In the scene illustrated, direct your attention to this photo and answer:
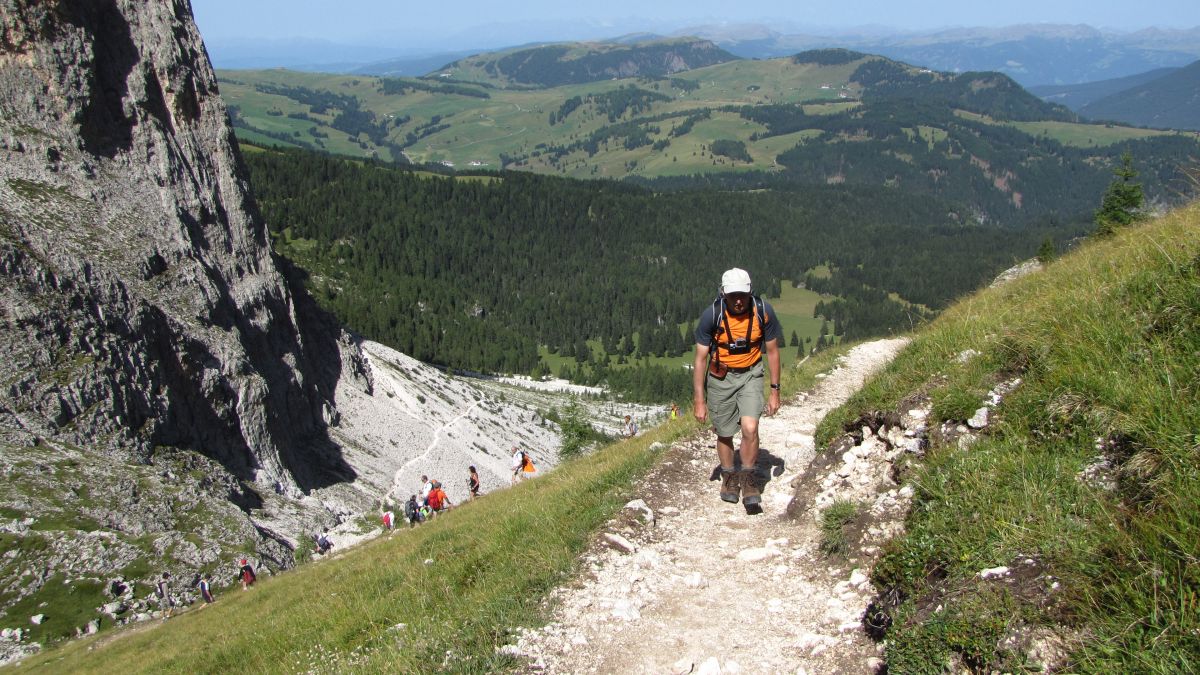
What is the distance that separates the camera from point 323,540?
43.9 meters

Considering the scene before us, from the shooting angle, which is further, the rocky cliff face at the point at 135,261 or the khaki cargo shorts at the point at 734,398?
the rocky cliff face at the point at 135,261

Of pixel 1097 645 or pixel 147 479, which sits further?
pixel 147 479

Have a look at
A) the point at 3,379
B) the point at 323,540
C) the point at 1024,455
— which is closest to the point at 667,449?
the point at 1024,455

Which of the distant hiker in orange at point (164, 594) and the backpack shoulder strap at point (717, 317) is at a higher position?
the backpack shoulder strap at point (717, 317)

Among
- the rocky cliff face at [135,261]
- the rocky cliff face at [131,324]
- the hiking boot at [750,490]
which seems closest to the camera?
the hiking boot at [750,490]

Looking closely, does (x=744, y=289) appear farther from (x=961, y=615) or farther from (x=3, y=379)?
(x=3, y=379)

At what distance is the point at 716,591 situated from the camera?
342 inches

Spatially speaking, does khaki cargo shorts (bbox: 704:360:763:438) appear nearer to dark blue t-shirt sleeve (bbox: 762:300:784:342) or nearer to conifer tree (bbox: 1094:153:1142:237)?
dark blue t-shirt sleeve (bbox: 762:300:784:342)

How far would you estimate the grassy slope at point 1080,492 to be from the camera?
5027 mm

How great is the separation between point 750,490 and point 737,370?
6.38ft

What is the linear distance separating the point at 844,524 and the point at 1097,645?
4213 millimetres

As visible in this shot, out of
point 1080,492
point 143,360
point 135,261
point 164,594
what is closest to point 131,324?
point 143,360

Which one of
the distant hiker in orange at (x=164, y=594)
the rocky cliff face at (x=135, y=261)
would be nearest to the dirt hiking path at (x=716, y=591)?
the distant hiker in orange at (x=164, y=594)

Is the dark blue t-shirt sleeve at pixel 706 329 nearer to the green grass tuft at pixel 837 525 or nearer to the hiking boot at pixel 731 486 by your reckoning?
the hiking boot at pixel 731 486
